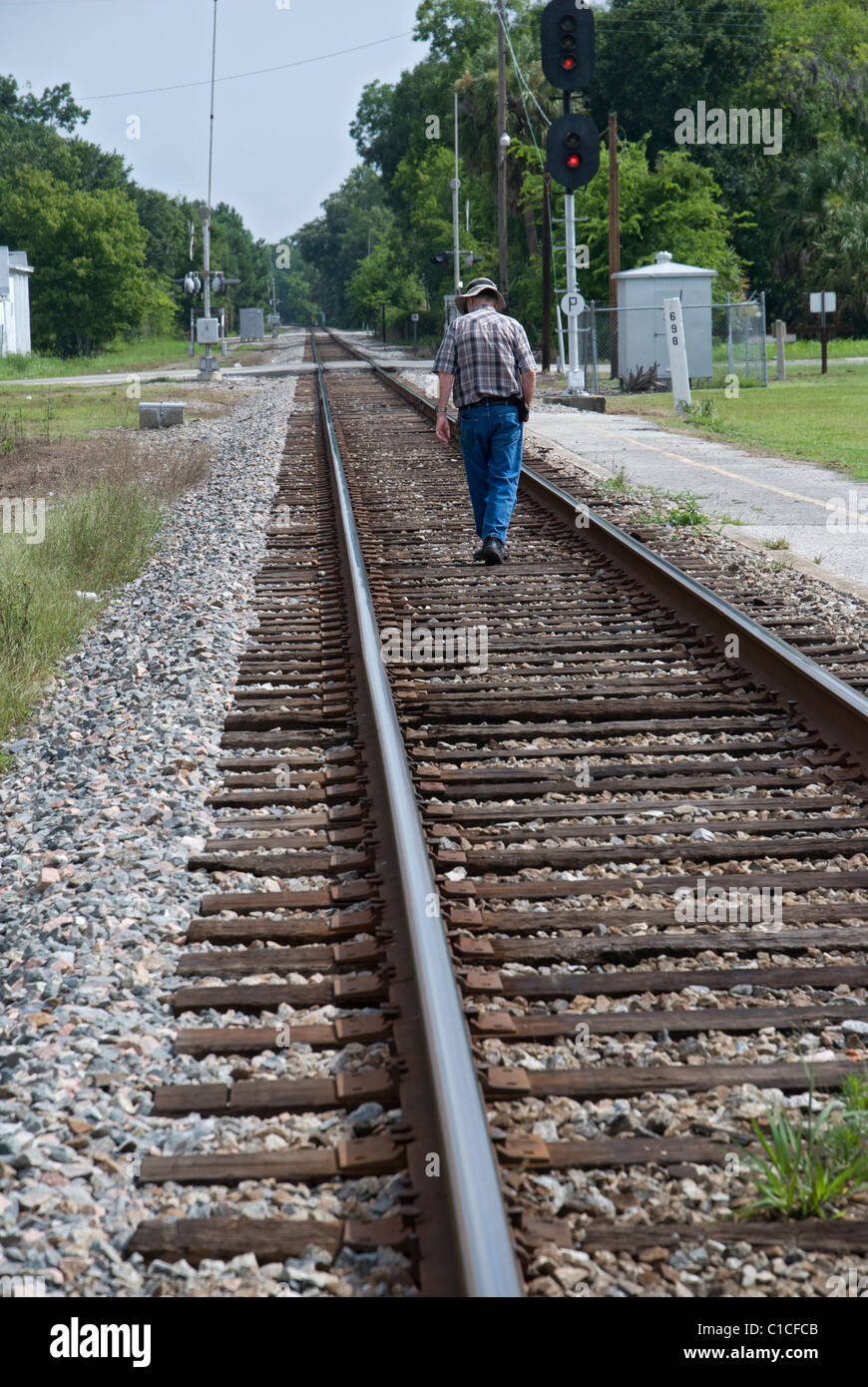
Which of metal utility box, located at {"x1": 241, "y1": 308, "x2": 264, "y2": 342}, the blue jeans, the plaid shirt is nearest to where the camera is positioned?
the plaid shirt

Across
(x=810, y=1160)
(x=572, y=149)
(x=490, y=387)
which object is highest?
(x=572, y=149)

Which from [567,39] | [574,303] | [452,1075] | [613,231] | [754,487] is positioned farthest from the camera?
[613,231]

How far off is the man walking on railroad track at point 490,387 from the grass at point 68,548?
100 inches

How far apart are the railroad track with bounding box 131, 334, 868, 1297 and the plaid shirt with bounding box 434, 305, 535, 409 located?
213cm

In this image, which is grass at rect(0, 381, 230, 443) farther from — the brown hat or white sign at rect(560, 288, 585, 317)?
the brown hat

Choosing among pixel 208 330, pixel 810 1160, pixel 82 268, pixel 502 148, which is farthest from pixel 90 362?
pixel 810 1160

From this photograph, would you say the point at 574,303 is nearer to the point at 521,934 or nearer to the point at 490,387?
the point at 490,387

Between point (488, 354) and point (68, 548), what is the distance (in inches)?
127

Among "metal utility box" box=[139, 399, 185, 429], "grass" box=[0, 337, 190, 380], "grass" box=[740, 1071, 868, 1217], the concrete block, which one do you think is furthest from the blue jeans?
"grass" box=[0, 337, 190, 380]

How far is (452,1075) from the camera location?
113 inches

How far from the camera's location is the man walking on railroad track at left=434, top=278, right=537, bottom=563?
8852 mm

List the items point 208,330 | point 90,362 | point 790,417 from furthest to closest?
point 90,362, point 208,330, point 790,417

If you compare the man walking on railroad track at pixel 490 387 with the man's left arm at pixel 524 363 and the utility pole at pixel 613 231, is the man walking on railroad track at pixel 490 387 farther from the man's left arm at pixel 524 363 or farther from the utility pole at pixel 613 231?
the utility pole at pixel 613 231
